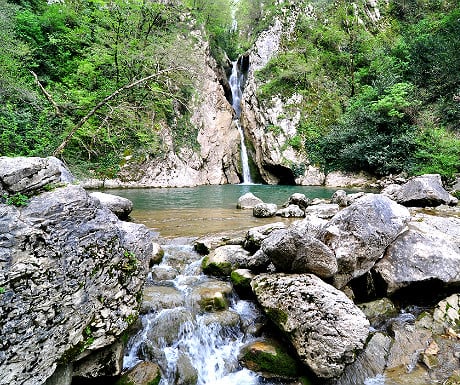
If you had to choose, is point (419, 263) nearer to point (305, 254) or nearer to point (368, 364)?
point (368, 364)

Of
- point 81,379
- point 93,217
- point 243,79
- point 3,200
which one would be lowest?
point 81,379

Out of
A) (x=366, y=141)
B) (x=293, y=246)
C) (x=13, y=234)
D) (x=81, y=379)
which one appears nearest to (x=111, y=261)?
(x=13, y=234)

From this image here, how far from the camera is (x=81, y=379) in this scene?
7.98 ft

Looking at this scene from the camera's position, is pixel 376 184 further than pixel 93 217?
Yes

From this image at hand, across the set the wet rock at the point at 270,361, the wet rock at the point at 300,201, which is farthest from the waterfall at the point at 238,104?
the wet rock at the point at 270,361

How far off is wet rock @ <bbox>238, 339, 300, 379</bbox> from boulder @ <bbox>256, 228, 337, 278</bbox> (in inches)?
40.3

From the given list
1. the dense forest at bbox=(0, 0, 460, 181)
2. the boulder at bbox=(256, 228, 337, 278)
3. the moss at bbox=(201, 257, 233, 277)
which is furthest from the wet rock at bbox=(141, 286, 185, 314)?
the dense forest at bbox=(0, 0, 460, 181)

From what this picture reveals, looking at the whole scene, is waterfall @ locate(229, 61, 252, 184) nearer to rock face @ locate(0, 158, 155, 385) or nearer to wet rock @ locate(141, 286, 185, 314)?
wet rock @ locate(141, 286, 185, 314)

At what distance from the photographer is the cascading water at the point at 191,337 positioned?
289 cm

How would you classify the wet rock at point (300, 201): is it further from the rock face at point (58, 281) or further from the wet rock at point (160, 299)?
the rock face at point (58, 281)

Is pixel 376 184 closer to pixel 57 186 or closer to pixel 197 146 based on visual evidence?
pixel 197 146

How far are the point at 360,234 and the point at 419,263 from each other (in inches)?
42.4

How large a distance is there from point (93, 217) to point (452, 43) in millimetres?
24004

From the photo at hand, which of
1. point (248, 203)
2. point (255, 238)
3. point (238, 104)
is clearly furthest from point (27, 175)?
point (238, 104)
